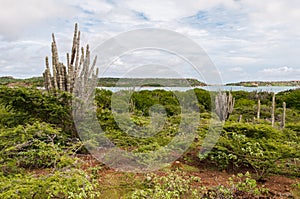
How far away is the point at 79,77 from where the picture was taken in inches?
268

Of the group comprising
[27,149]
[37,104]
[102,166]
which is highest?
[37,104]

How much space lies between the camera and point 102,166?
5.20 metres

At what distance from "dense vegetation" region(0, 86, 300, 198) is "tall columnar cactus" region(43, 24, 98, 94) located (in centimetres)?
91

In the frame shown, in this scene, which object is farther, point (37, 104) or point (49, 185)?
point (37, 104)

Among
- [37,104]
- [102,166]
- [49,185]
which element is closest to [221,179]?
[102,166]

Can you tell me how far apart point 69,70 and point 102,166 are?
102 inches

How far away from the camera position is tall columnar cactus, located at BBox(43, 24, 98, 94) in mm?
6622

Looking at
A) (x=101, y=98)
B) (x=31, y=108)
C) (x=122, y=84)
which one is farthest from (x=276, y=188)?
(x=101, y=98)

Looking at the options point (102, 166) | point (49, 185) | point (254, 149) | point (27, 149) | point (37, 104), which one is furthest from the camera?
point (37, 104)

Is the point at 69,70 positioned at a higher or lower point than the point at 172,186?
higher

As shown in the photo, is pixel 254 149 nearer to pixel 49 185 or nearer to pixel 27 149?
pixel 49 185

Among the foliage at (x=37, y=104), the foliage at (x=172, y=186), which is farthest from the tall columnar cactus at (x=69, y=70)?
the foliage at (x=172, y=186)

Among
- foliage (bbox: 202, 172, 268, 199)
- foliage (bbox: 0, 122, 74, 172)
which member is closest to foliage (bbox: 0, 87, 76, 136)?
foliage (bbox: 0, 122, 74, 172)

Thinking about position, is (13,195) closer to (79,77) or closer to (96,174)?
(96,174)
